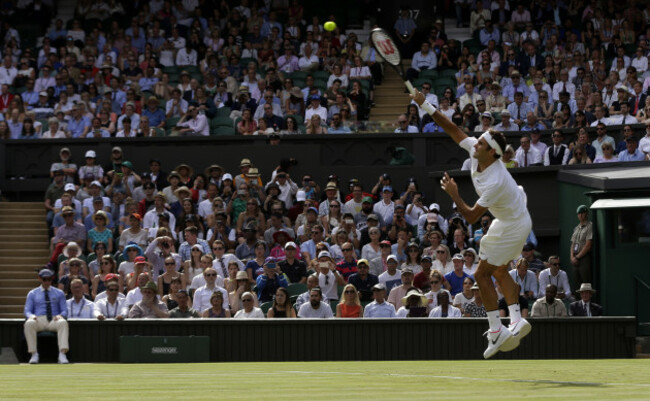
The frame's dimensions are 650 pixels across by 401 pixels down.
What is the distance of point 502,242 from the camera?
950 centimetres

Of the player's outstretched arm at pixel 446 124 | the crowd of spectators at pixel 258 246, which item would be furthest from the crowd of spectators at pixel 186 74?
the player's outstretched arm at pixel 446 124

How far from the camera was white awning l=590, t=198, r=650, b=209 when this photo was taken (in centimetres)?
1708

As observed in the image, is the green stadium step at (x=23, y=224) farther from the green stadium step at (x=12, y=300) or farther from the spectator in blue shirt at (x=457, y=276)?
the spectator in blue shirt at (x=457, y=276)

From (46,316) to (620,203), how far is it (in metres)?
8.58

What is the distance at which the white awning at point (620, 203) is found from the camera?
56.0 feet

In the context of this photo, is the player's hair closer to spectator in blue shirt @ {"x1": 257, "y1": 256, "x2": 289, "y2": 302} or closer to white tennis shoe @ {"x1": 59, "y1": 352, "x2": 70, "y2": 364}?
white tennis shoe @ {"x1": 59, "y1": 352, "x2": 70, "y2": 364}

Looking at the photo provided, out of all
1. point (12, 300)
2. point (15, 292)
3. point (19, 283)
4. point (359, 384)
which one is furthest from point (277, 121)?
point (359, 384)

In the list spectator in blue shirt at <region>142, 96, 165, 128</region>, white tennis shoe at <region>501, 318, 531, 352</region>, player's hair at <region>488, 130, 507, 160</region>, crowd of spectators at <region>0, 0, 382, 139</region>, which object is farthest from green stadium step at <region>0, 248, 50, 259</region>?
player's hair at <region>488, 130, 507, 160</region>

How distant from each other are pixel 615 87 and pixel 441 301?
8.13 meters

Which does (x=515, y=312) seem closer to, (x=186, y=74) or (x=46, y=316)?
(x=46, y=316)

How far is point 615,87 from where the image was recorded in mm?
21359

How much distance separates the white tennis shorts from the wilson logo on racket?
2.72 meters

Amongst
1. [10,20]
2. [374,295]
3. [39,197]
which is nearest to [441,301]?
[374,295]

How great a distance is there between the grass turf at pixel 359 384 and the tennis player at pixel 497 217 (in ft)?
1.14
